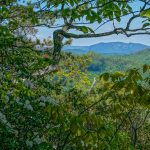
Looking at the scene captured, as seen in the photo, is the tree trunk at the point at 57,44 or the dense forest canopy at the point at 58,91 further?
the tree trunk at the point at 57,44

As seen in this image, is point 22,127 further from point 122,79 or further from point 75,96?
point 75,96

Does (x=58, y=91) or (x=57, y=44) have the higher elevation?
(x=57, y=44)

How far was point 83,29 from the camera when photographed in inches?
207

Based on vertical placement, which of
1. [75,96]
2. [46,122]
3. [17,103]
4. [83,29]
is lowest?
[75,96]

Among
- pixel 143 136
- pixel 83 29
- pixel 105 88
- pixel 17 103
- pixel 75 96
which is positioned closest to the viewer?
pixel 105 88

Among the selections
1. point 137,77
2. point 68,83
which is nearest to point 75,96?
point 68,83

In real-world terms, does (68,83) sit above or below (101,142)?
below

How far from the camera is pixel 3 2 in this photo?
7.93 m

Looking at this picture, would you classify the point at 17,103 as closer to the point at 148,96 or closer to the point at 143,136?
the point at 148,96

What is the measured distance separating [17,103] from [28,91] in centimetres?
46

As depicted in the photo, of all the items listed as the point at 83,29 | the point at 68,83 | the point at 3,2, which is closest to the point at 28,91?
the point at 3,2

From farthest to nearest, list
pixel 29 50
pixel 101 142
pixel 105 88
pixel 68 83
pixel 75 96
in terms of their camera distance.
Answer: pixel 68 83, pixel 75 96, pixel 29 50, pixel 105 88, pixel 101 142

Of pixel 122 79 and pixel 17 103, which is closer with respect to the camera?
pixel 122 79

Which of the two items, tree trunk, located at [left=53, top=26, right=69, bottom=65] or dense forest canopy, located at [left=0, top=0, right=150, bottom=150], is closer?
dense forest canopy, located at [left=0, top=0, right=150, bottom=150]
